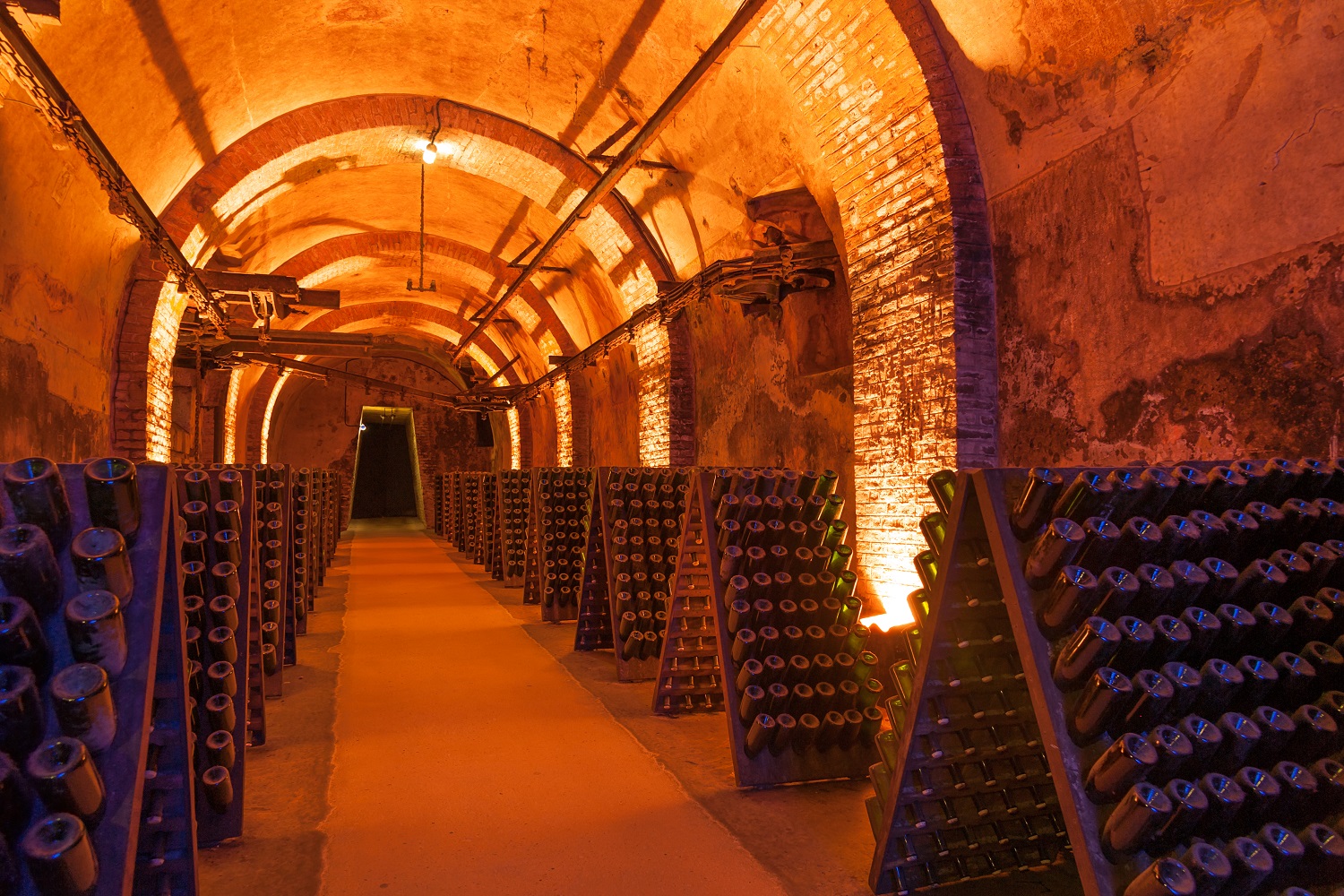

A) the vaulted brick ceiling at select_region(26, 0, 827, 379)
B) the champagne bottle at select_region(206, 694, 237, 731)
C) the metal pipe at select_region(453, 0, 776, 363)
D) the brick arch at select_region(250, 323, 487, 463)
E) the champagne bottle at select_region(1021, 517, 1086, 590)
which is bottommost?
the champagne bottle at select_region(206, 694, 237, 731)

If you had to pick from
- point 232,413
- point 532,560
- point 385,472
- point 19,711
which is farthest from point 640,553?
point 385,472

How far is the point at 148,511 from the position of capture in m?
2.03

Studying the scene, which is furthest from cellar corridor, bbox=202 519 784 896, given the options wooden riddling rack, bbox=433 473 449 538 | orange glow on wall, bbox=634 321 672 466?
wooden riddling rack, bbox=433 473 449 538

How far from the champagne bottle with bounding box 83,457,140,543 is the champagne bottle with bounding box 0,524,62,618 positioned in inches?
7.3

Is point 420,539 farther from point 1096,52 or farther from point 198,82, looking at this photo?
point 1096,52

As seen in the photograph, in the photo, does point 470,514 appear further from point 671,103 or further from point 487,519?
point 671,103

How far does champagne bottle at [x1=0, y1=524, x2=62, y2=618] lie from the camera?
5.40 feet

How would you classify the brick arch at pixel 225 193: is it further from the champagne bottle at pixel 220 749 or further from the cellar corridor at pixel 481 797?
the champagne bottle at pixel 220 749

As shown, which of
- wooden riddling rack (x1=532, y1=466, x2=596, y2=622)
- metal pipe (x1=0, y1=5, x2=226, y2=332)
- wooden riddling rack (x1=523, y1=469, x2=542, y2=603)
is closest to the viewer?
metal pipe (x1=0, y1=5, x2=226, y2=332)

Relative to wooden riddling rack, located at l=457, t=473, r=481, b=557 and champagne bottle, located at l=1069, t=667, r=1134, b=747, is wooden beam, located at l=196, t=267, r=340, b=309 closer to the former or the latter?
wooden riddling rack, located at l=457, t=473, r=481, b=557

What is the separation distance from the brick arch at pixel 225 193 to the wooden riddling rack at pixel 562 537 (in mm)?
3861

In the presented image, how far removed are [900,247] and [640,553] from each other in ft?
8.63

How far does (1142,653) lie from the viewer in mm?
1931

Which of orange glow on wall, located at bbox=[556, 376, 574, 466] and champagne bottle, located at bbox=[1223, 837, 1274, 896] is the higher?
orange glow on wall, located at bbox=[556, 376, 574, 466]
